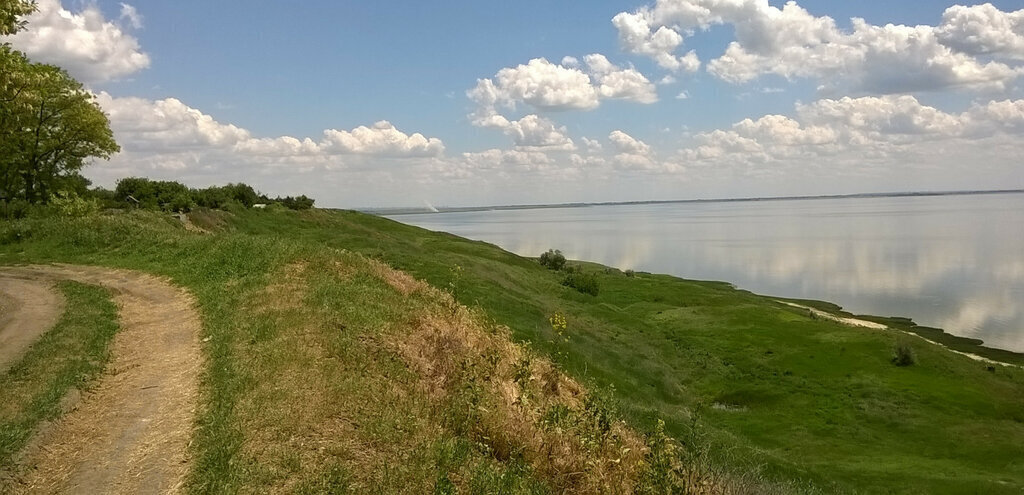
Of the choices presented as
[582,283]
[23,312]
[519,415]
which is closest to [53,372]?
[23,312]

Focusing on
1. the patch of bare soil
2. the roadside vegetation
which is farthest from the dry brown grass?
the patch of bare soil

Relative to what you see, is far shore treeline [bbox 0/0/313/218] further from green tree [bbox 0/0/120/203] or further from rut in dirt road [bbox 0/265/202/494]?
rut in dirt road [bbox 0/265/202/494]

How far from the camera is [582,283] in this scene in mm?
72250

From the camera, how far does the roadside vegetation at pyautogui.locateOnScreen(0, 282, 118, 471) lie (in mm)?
10672

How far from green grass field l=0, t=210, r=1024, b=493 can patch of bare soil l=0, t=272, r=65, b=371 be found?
397cm

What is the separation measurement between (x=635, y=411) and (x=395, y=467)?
18678 millimetres

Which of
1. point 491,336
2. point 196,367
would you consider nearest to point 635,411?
point 491,336

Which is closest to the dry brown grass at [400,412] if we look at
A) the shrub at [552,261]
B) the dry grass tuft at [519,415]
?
the dry grass tuft at [519,415]

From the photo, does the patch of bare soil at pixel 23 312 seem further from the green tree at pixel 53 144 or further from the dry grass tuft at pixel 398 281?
the green tree at pixel 53 144

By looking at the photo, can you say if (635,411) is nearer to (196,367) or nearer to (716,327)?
(196,367)

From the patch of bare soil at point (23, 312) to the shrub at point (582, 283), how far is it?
5264 cm

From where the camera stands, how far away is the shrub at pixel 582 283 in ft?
235

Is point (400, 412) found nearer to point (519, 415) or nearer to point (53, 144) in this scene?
point (519, 415)

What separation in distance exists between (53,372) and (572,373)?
1889 centimetres
